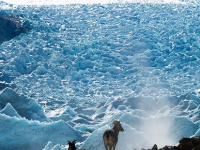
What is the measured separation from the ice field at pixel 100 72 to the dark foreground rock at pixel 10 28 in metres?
0.45

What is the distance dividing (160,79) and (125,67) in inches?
82.6

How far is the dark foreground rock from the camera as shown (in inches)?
749

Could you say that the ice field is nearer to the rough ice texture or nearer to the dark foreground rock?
the rough ice texture

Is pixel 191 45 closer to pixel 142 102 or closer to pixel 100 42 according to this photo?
pixel 100 42

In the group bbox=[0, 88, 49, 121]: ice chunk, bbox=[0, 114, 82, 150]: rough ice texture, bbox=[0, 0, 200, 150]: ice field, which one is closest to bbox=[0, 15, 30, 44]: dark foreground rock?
bbox=[0, 0, 200, 150]: ice field

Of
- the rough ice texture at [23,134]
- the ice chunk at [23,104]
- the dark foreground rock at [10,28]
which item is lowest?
the rough ice texture at [23,134]

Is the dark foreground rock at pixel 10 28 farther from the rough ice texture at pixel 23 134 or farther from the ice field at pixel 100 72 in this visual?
the rough ice texture at pixel 23 134

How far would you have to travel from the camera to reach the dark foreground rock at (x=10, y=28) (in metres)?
19.0

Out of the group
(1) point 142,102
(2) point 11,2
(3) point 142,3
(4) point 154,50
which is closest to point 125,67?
(4) point 154,50

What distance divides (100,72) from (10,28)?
6600 millimetres

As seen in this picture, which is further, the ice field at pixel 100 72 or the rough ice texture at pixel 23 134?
the ice field at pixel 100 72

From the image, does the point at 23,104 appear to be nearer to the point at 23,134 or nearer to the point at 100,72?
the point at 23,134

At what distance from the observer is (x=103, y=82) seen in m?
15.1

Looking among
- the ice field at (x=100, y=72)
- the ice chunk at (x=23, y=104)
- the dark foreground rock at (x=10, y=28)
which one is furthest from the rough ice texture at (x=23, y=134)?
the dark foreground rock at (x=10, y=28)
